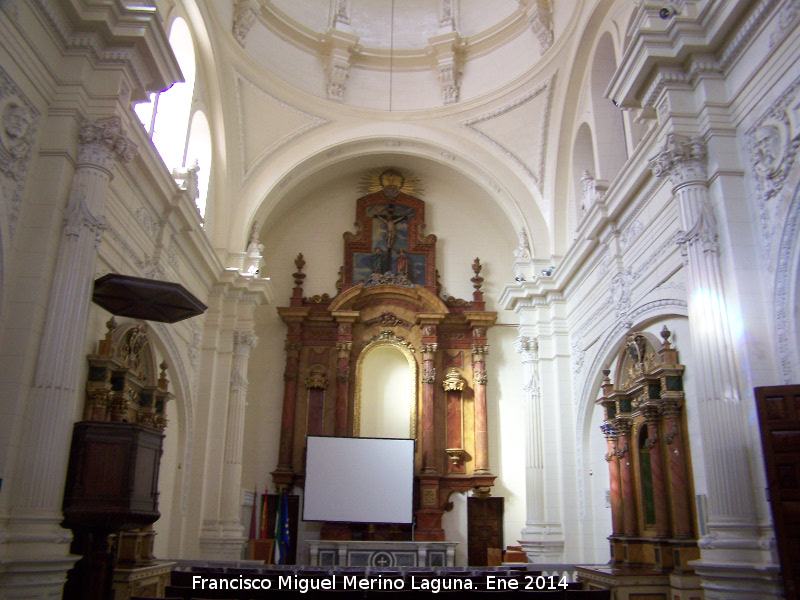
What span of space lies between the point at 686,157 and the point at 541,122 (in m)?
7.62

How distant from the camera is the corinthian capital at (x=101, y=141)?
301 inches

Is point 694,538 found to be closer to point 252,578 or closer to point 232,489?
point 252,578

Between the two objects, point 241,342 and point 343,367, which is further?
point 343,367

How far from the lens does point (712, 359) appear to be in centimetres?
703

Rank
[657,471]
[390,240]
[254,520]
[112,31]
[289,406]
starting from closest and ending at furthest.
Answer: [112,31] → [657,471] → [254,520] → [289,406] → [390,240]

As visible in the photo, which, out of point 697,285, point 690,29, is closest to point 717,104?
point 690,29

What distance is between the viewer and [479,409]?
15539mm

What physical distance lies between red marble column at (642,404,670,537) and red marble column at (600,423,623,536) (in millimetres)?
1280

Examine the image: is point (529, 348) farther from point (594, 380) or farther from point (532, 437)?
point (594, 380)

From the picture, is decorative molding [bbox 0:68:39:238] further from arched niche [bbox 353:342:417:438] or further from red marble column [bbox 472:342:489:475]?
red marble column [bbox 472:342:489:475]

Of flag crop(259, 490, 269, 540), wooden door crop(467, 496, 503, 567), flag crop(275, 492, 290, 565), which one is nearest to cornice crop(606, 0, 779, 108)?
wooden door crop(467, 496, 503, 567)

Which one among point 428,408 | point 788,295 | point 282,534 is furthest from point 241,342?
point 788,295

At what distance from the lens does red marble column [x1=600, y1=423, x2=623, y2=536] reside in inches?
408

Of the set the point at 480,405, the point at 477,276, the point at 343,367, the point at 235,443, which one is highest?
the point at 477,276
